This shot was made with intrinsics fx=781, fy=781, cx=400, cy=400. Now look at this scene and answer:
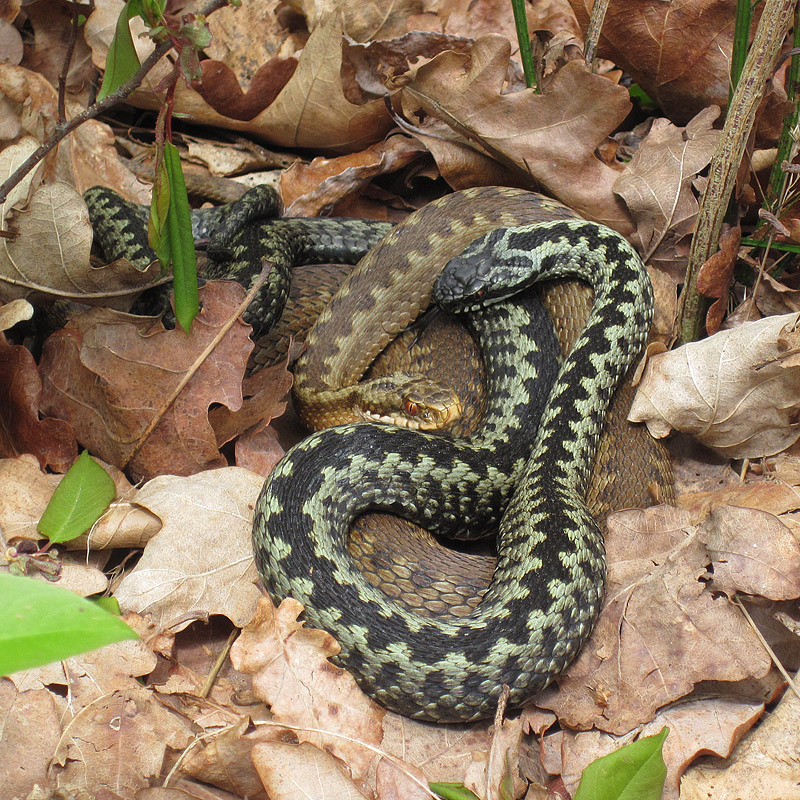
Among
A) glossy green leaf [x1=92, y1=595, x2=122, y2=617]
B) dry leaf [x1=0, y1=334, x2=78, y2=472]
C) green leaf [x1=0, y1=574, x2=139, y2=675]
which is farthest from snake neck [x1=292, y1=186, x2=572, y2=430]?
green leaf [x1=0, y1=574, x2=139, y2=675]

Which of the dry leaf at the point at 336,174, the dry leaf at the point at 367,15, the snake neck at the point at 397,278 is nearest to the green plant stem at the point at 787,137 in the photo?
the snake neck at the point at 397,278

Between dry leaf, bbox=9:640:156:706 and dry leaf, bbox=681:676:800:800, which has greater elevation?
dry leaf, bbox=9:640:156:706

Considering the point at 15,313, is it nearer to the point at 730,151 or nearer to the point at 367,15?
the point at 730,151

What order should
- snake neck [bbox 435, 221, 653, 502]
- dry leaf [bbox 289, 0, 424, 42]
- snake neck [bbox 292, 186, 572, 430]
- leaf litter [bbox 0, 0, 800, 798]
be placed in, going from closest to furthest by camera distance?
leaf litter [bbox 0, 0, 800, 798]
snake neck [bbox 435, 221, 653, 502]
snake neck [bbox 292, 186, 572, 430]
dry leaf [bbox 289, 0, 424, 42]

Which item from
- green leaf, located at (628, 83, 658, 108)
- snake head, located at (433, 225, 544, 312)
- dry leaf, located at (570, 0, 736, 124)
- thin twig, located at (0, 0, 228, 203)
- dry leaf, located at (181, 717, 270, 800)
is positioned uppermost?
thin twig, located at (0, 0, 228, 203)

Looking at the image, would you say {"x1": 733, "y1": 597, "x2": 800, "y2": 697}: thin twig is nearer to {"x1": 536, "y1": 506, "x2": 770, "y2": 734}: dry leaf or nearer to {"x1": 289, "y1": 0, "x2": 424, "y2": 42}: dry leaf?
{"x1": 536, "y1": 506, "x2": 770, "y2": 734}: dry leaf

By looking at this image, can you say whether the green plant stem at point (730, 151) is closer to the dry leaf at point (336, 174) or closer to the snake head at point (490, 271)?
the snake head at point (490, 271)

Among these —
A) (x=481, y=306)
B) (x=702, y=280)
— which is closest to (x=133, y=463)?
(x=481, y=306)

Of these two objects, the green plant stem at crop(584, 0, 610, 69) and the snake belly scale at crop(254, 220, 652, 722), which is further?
the green plant stem at crop(584, 0, 610, 69)
